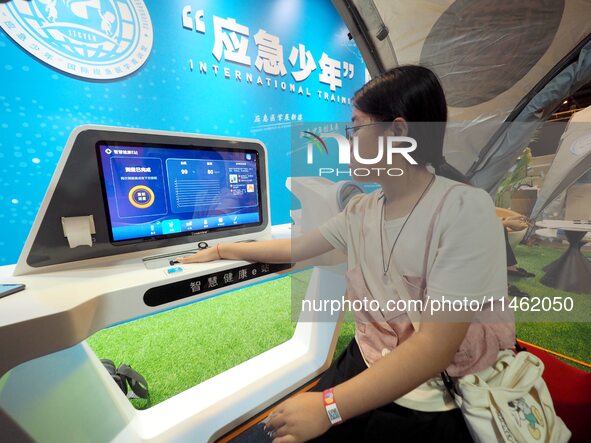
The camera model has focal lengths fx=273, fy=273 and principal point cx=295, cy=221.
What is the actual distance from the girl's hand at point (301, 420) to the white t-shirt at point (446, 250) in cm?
23

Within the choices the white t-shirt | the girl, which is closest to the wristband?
the girl

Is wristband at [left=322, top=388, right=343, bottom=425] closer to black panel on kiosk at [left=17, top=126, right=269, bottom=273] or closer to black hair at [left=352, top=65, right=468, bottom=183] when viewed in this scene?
black hair at [left=352, top=65, right=468, bottom=183]

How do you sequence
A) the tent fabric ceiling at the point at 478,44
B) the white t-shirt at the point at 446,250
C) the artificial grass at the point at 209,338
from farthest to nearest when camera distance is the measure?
the artificial grass at the point at 209,338
the tent fabric ceiling at the point at 478,44
the white t-shirt at the point at 446,250

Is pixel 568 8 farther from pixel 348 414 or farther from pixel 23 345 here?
pixel 23 345

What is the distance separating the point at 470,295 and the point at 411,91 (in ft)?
1.42

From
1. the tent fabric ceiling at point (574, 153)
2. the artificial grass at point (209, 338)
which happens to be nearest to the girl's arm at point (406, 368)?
the artificial grass at point (209, 338)

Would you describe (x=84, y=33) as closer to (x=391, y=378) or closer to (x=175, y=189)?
(x=175, y=189)

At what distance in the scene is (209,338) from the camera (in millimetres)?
1830

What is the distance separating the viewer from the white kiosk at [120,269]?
0.62 metres

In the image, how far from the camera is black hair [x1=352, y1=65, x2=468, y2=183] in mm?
579

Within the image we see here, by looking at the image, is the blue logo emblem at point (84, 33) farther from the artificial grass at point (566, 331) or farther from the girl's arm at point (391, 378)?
the artificial grass at point (566, 331)

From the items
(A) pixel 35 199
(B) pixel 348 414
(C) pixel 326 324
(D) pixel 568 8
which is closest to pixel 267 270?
(B) pixel 348 414

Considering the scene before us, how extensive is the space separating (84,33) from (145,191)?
1.29 meters

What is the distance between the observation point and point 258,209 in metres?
1.18
